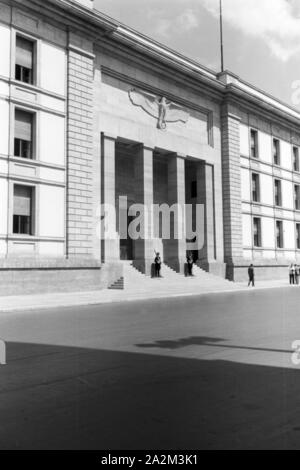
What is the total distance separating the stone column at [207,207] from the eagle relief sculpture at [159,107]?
14.2 feet

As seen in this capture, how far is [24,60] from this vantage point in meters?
23.6

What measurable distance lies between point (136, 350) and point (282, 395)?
3.30 meters

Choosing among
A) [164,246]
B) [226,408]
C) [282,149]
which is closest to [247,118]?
[282,149]

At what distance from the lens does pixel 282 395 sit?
516 centimetres

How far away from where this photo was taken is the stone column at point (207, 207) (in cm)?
3438

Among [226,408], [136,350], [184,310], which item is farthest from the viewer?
[184,310]

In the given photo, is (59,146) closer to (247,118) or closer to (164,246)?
(164,246)

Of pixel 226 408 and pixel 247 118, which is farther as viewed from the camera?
pixel 247 118

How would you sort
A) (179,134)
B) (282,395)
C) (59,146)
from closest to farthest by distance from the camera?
(282,395)
(59,146)
(179,134)

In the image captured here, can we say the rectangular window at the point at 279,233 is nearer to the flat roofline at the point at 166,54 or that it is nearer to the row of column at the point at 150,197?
the row of column at the point at 150,197

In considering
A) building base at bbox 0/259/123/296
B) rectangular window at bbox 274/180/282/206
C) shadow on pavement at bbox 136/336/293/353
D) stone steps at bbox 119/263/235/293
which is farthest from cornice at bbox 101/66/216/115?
shadow on pavement at bbox 136/336/293/353

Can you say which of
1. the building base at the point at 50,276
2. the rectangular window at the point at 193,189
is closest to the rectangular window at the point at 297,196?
the rectangular window at the point at 193,189

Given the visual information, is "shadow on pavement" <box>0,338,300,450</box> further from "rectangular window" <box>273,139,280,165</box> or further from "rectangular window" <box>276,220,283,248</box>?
"rectangular window" <box>273,139,280,165</box>

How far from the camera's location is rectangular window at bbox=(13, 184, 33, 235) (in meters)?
22.7
